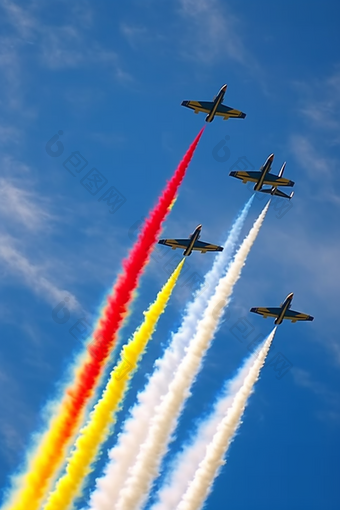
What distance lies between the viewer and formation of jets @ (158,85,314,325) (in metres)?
95.6

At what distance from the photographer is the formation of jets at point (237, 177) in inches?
3762

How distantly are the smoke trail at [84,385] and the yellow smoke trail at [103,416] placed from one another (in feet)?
3.67

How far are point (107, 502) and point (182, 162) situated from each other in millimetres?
30879

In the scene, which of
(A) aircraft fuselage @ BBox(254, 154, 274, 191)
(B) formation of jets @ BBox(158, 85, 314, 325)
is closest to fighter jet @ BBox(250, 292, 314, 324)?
(B) formation of jets @ BBox(158, 85, 314, 325)

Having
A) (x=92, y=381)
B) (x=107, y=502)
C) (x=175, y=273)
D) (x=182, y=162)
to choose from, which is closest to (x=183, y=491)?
(x=107, y=502)

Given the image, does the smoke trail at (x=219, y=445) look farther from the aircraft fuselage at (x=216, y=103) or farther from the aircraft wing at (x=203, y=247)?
the aircraft fuselage at (x=216, y=103)

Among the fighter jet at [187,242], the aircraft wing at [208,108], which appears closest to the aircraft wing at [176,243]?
the fighter jet at [187,242]

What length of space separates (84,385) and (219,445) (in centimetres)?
1253

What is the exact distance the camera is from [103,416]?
8788 cm

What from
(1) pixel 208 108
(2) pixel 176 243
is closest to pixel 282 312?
(2) pixel 176 243

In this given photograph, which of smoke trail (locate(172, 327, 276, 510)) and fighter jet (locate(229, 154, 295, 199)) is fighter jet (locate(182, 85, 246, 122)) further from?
smoke trail (locate(172, 327, 276, 510))

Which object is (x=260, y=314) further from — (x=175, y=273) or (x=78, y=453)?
(x=78, y=453)

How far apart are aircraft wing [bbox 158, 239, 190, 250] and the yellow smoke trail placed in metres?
4.19

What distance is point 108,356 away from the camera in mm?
89062
